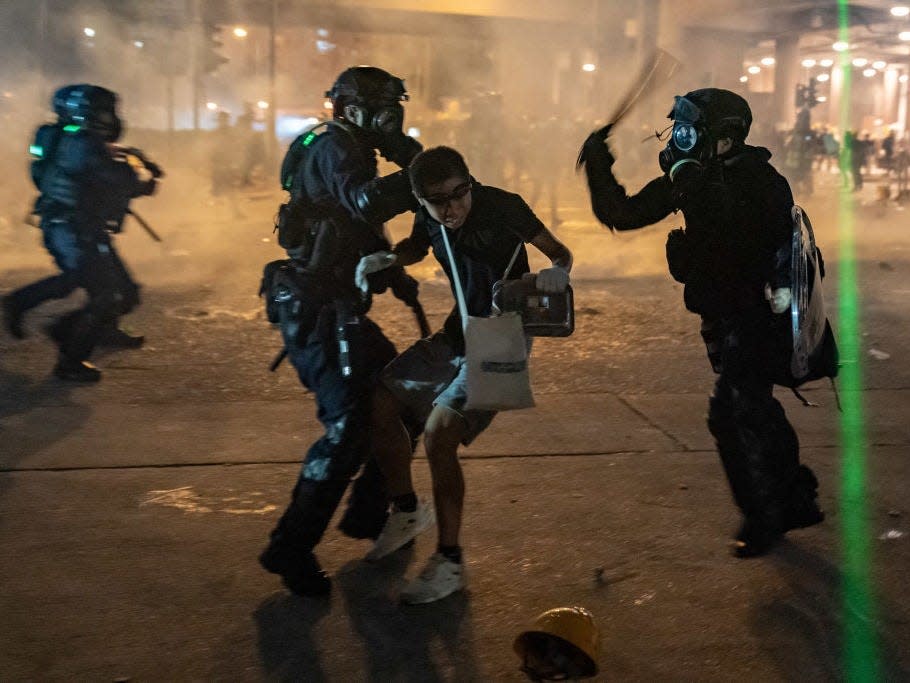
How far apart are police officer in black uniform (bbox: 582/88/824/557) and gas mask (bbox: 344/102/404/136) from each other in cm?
58

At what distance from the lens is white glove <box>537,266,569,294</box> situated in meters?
2.79

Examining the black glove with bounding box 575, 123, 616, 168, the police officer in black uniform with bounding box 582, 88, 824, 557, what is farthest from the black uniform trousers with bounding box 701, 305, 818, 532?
the black glove with bounding box 575, 123, 616, 168

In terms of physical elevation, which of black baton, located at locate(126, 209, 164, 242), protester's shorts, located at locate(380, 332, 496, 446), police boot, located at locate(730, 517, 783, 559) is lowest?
police boot, located at locate(730, 517, 783, 559)

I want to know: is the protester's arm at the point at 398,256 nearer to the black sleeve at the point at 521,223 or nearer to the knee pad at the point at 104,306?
the black sleeve at the point at 521,223

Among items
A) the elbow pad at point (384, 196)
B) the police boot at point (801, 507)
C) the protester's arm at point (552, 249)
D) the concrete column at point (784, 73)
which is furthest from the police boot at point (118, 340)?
the concrete column at point (784, 73)

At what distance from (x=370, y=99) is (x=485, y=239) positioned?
1.75ft

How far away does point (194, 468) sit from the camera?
4.09 meters

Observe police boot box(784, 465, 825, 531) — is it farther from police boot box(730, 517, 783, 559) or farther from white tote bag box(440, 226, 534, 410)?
white tote bag box(440, 226, 534, 410)

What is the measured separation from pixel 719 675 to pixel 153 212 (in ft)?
36.8

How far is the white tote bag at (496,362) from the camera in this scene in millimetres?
2773

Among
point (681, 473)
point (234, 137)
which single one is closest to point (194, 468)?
point (681, 473)

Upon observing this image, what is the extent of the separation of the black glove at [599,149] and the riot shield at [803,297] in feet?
1.81

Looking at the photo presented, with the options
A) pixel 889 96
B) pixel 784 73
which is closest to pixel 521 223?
pixel 784 73

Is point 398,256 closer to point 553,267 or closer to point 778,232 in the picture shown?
point 553,267
